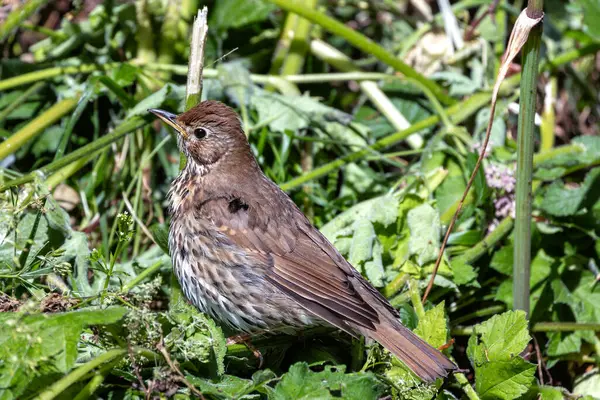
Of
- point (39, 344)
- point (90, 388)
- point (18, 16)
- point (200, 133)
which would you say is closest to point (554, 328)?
point (200, 133)

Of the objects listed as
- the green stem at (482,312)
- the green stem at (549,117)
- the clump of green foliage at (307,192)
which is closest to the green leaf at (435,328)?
the clump of green foliage at (307,192)

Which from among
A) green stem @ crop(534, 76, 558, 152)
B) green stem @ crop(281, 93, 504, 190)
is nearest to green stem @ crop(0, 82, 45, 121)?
green stem @ crop(281, 93, 504, 190)

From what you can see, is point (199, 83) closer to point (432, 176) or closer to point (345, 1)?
point (432, 176)

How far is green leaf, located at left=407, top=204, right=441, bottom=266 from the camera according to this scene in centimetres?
402

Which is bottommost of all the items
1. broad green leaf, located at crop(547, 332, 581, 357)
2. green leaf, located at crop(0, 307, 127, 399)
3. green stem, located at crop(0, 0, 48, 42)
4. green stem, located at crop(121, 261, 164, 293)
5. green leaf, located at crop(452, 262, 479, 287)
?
broad green leaf, located at crop(547, 332, 581, 357)

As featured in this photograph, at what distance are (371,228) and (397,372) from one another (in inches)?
34.0

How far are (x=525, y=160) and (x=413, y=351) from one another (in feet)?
2.97

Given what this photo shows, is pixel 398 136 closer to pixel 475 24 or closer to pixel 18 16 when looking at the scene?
pixel 475 24

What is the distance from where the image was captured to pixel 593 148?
4738mm

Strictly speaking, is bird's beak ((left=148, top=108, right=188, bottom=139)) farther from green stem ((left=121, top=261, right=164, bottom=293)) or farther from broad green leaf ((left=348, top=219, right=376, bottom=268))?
broad green leaf ((left=348, top=219, right=376, bottom=268))

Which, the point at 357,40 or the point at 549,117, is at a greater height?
the point at 357,40

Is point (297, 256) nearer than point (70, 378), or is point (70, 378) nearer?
point (70, 378)

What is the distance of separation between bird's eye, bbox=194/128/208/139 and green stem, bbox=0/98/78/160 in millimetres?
1008

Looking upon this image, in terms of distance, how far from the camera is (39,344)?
2.69 m
